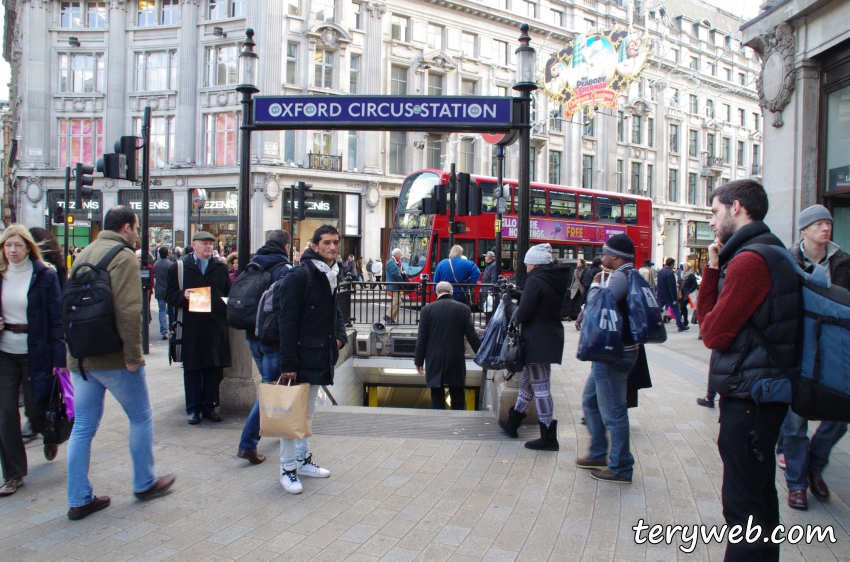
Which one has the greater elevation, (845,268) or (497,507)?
(845,268)

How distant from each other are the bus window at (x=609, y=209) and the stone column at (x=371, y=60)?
13806mm

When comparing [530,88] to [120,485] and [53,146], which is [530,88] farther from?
[53,146]

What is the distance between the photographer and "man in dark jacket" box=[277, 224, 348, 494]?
4.28m

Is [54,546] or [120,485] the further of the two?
[120,485]

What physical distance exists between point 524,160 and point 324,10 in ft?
92.9

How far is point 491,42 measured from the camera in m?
35.8

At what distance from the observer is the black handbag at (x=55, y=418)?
4.41m

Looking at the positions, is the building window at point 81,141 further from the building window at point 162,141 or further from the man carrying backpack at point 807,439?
the man carrying backpack at point 807,439

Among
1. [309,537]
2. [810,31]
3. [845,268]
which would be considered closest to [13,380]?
[309,537]

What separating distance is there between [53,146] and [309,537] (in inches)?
1324

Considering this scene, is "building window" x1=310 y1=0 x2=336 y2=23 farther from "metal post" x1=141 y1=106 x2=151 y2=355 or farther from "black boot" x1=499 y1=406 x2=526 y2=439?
"black boot" x1=499 y1=406 x2=526 y2=439

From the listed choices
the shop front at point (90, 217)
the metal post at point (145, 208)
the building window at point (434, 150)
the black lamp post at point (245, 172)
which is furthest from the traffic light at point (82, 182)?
the building window at point (434, 150)

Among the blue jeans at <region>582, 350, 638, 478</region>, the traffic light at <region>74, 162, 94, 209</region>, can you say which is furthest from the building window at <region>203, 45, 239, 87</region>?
the blue jeans at <region>582, 350, 638, 478</region>

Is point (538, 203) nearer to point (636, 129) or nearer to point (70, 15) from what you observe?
point (70, 15)
